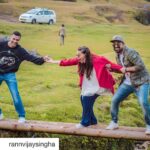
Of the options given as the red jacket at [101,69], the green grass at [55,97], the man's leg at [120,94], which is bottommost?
the green grass at [55,97]

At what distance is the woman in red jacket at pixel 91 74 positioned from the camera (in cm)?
1245

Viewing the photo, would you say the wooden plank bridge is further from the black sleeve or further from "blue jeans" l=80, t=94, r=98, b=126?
the black sleeve

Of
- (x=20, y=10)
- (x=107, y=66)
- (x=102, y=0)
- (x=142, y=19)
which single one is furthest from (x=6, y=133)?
(x=102, y=0)

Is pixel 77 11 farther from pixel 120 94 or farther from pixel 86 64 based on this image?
pixel 120 94

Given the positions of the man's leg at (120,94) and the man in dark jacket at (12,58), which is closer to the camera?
the man's leg at (120,94)

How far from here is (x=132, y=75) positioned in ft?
39.9

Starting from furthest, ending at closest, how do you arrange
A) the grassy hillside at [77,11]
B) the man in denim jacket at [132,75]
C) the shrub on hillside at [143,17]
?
the shrub on hillside at [143,17]
the grassy hillside at [77,11]
the man in denim jacket at [132,75]

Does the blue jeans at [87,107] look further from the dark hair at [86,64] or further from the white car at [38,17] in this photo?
the white car at [38,17]

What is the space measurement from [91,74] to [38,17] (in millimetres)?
42856

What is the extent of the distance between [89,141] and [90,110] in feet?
10.1

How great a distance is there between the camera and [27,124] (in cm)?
1370

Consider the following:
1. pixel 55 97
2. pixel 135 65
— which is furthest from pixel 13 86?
pixel 55 97

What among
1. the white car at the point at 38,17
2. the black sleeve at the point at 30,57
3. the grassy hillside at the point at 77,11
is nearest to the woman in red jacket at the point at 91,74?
the black sleeve at the point at 30,57

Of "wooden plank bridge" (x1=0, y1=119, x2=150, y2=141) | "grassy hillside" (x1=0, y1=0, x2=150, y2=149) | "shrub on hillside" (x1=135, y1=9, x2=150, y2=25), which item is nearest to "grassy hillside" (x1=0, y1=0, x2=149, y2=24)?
"grassy hillside" (x1=0, y1=0, x2=150, y2=149)
